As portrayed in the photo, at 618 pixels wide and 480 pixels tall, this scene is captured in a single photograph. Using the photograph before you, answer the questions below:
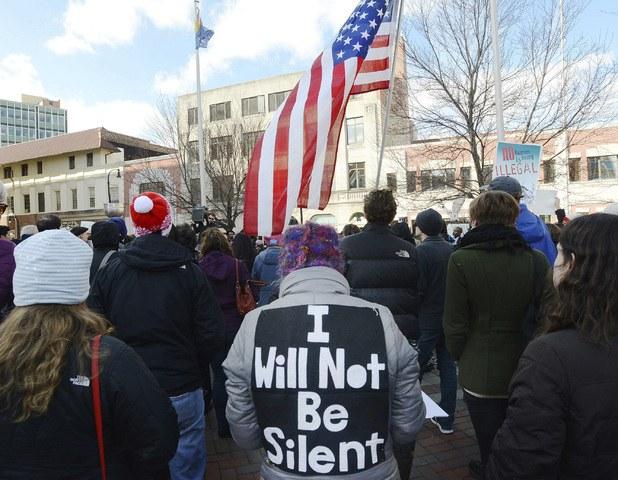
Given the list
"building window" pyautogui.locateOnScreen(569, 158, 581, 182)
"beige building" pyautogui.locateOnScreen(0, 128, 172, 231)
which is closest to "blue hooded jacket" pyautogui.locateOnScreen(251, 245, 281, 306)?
"building window" pyautogui.locateOnScreen(569, 158, 581, 182)

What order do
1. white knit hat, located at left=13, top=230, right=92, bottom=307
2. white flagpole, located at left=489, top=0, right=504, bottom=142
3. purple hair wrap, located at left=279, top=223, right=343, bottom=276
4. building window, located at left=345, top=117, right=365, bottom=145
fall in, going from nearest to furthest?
white knit hat, located at left=13, top=230, right=92, bottom=307, purple hair wrap, located at left=279, top=223, right=343, bottom=276, white flagpole, located at left=489, top=0, right=504, bottom=142, building window, located at left=345, top=117, right=365, bottom=145

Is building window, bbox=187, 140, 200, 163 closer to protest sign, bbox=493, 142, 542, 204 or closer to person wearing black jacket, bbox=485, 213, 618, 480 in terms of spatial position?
protest sign, bbox=493, 142, 542, 204

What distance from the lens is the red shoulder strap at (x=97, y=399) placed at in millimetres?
1571

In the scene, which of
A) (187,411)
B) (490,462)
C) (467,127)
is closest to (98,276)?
(187,411)

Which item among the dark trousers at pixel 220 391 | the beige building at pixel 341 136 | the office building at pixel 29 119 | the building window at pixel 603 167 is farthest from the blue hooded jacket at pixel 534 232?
the office building at pixel 29 119

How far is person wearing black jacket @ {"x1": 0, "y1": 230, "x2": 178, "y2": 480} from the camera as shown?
154 centimetres

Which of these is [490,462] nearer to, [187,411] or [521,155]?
[187,411]

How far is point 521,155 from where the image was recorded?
7.62 metres

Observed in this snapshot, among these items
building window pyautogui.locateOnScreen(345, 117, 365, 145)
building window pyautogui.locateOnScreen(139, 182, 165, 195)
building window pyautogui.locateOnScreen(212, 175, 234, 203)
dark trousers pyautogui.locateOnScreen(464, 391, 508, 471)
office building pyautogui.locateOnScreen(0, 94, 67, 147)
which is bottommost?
dark trousers pyautogui.locateOnScreen(464, 391, 508, 471)

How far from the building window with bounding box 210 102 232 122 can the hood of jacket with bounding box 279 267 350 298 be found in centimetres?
3779

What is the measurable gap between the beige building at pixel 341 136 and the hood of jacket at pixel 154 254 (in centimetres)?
2444

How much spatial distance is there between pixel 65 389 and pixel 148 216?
1.61 m

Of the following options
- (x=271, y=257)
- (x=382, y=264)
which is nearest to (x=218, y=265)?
(x=271, y=257)

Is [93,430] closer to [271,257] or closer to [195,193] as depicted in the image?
[271,257]
